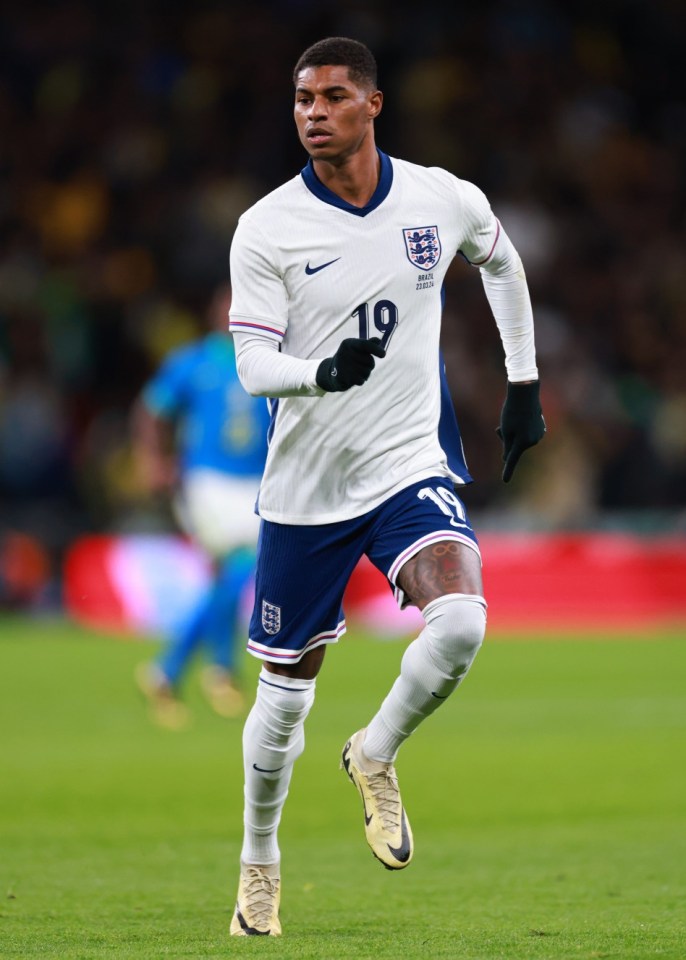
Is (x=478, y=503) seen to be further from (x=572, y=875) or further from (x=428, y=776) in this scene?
(x=572, y=875)

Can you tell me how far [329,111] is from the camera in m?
5.11

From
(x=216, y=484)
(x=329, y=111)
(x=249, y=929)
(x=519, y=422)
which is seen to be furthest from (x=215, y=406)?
(x=249, y=929)

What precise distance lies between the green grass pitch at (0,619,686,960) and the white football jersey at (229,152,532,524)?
4.26ft

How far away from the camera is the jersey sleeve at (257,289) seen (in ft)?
16.5

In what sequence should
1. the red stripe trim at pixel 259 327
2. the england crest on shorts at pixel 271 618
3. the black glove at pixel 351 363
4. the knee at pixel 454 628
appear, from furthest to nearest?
the england crest on shorts at pixel 271 618, the red stripe trim at pixel 259 327, the knee at pixel 454 628, the black glove at pixel 351 363

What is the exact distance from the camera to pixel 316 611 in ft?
17.0

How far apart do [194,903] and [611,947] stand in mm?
1578

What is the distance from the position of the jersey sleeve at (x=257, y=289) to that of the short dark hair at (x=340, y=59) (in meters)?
0.52

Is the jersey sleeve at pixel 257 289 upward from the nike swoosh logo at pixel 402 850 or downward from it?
upward

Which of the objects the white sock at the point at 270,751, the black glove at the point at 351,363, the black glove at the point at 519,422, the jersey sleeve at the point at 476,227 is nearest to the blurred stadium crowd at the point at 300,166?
the black glove at the point at 519,422

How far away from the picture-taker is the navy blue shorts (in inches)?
202

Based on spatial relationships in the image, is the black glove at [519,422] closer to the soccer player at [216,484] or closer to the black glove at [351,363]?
the black glove at [351,363]

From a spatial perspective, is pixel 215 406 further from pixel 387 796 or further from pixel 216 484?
pixel 387 796

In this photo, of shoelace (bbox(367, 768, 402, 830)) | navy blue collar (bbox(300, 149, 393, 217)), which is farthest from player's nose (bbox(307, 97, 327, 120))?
shoelace (bbox(367, 768, 402, 830))
